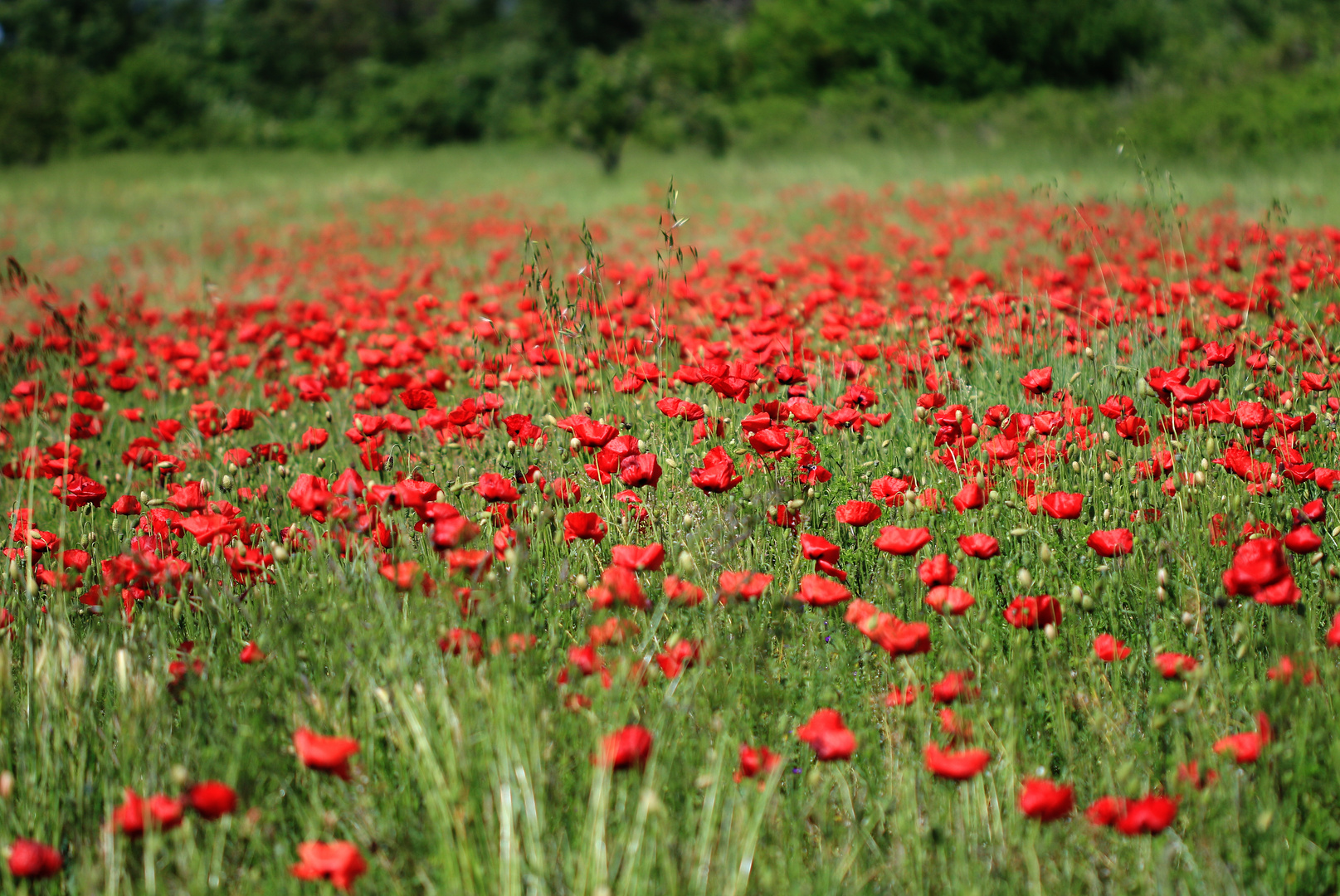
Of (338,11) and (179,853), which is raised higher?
(338,11)

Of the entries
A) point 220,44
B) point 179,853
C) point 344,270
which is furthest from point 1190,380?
point 220,44

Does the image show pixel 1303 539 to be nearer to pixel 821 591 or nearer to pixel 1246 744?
pixel 1246 744

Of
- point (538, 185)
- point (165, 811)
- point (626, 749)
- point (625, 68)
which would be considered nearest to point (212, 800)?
point (165, 811)

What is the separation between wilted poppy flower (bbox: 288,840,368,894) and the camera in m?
1.21

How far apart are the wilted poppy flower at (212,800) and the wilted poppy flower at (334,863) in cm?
12

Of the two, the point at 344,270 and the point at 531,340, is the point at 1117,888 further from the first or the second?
the point at 344,270

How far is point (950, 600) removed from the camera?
161 cm

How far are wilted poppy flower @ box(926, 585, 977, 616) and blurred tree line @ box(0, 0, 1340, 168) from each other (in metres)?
12.2

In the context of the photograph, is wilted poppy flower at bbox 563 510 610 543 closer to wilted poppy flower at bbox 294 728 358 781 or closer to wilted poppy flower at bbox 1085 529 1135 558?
wilted poppy flower at bbox 294 728 358 781

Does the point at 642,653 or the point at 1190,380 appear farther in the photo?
the point at 1190,380

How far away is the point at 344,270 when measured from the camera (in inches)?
301

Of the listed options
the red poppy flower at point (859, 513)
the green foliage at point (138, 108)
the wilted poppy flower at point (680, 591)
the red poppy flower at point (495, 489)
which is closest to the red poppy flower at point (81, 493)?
the red poppy flower at point (495, 489)

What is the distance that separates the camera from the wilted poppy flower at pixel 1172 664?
158 cm

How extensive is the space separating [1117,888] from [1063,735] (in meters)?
0.24
